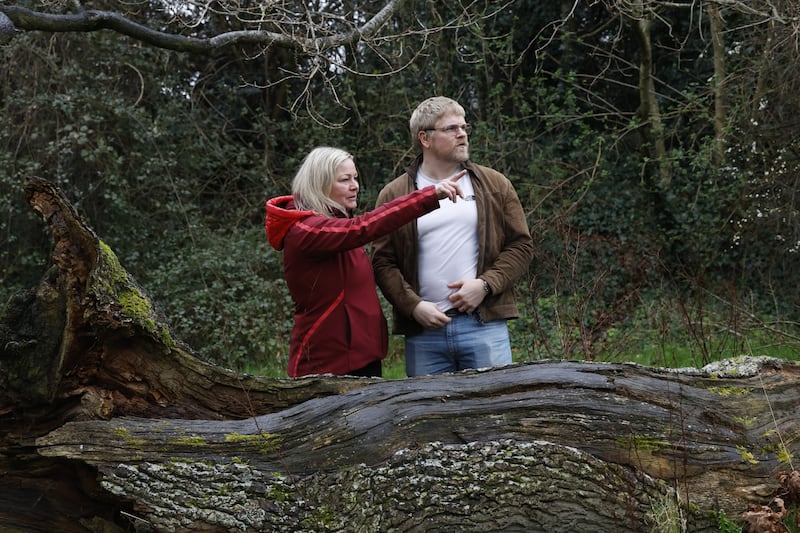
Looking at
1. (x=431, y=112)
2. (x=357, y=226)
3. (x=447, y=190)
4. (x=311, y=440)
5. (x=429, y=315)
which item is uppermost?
(x=431, y=112)

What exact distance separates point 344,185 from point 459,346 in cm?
101

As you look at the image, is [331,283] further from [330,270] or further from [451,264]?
[451,264]

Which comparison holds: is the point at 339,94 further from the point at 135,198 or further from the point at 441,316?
the point at 441,316

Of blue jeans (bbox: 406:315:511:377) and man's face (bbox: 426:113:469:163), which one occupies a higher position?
man's face (bbox: 426:113:469:163)

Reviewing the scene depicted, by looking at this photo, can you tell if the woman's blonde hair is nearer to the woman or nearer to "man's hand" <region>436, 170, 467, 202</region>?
the woman

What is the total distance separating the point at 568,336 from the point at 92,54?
7829mm

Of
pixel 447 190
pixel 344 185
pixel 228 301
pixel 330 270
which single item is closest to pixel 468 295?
pixel 447 190

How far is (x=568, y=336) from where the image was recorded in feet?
19.7

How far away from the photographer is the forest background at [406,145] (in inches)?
401

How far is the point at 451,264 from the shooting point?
14.8ft

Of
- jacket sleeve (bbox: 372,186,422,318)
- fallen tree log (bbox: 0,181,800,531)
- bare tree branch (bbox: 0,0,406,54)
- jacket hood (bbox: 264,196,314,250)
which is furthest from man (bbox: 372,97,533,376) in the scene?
bare tree branch (bbox: 0,0,406,54)

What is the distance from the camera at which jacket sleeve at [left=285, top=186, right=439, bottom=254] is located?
394 centimetres

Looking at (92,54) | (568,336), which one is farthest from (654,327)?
(92,54)

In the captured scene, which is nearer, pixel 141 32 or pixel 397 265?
pixel 397 265
